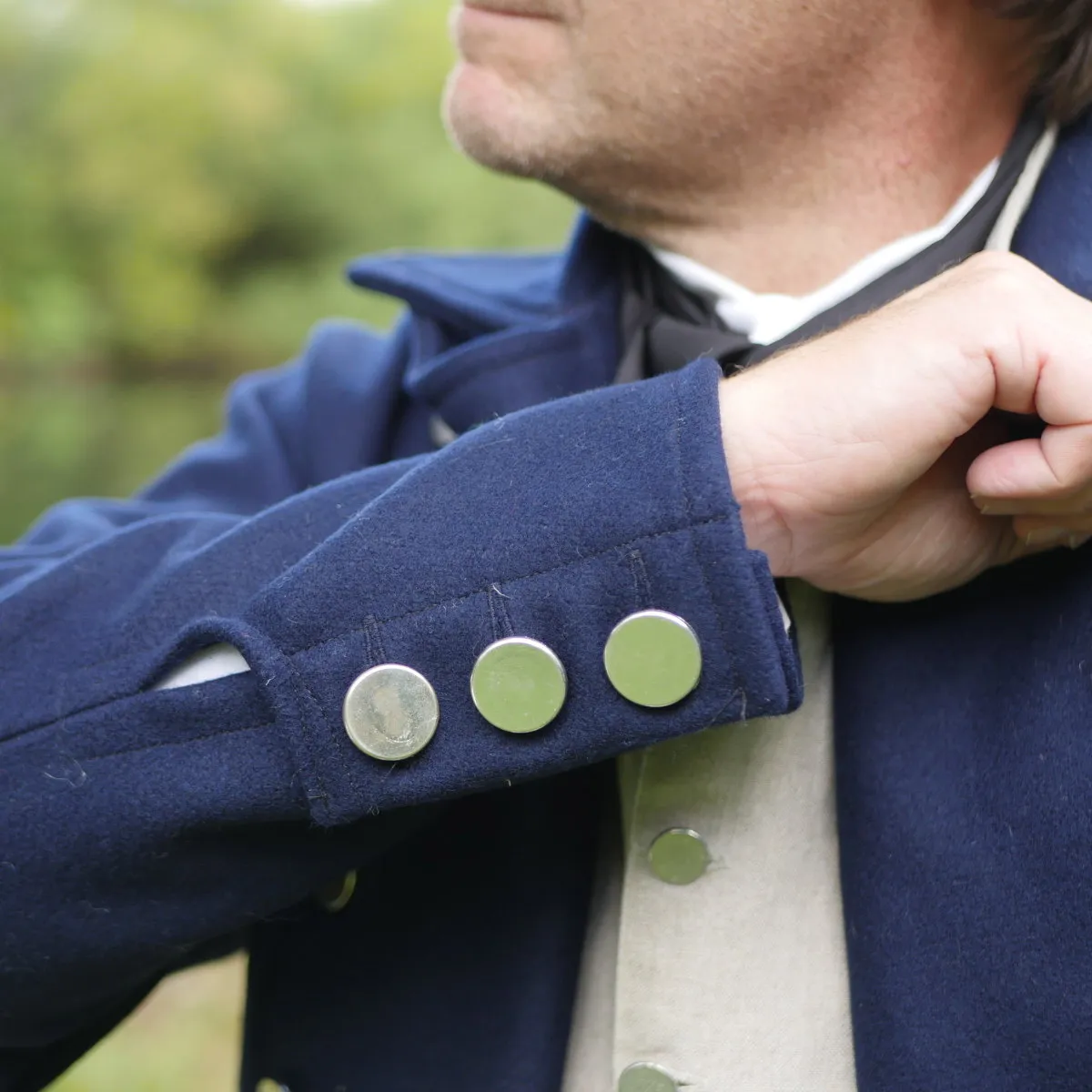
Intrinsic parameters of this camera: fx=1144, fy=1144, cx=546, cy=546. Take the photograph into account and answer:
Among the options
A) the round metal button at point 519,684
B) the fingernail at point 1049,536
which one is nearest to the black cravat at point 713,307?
the fingernail at point 1049,536

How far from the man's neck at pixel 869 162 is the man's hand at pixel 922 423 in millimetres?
352

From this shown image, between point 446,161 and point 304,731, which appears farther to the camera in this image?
point 446,161

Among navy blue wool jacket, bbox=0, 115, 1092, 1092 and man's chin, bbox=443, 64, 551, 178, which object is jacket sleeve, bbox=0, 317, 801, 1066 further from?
man's chin, bbox=443, 64, 551, 178

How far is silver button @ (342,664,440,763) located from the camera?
810mm

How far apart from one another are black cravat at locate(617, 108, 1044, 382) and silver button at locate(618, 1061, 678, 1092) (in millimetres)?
605

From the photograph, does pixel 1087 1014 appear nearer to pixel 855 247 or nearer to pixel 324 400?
pixel 855 247

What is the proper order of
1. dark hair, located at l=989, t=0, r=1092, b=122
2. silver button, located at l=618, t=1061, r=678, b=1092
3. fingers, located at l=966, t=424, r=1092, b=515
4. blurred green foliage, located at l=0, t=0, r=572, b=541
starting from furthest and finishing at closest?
blurred green foliage, located at l=0, t=0, r=572, b=541 < dark hair, located at l=989, t=0, r=1092, b=122 < silver button, located at l=618, t=1061, r=678, b=1092 < fingers, located at l=966, t=424, r=1092, b=515

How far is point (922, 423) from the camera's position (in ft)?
2.60

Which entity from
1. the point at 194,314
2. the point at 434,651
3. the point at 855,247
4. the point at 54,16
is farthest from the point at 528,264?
the point at 54,16

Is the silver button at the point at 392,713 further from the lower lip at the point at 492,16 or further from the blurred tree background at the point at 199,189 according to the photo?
the blurred tree background at the point at 199,189

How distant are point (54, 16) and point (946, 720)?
71.8ft

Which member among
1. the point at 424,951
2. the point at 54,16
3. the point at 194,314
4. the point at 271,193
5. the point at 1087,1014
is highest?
the point at 1087,1014

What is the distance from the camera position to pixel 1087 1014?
0.82 metres

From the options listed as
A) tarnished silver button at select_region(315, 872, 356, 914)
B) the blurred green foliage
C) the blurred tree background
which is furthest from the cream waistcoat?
the blurred green foliage
